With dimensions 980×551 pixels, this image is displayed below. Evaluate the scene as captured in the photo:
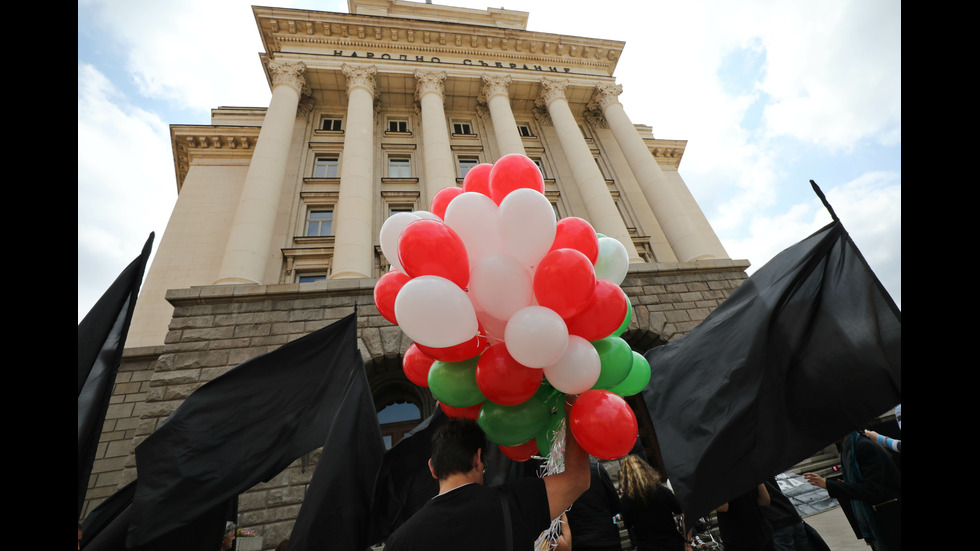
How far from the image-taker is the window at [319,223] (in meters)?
12.8

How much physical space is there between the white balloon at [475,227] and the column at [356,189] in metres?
8.17

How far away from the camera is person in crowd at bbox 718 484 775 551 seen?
2959 millimetres

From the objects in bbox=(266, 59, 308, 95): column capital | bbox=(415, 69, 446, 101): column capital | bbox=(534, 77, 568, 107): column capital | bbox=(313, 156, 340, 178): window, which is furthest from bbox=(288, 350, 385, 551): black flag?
bbox=(534, 77, 568, 107): column capital

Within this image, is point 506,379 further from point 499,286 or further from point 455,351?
point 499,286

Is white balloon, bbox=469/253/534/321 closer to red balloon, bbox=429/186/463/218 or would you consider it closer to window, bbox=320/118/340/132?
red balloon, bbox=429/186/463/218

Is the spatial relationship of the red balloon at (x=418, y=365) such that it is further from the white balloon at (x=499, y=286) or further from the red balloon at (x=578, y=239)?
the red balloon at (x=578, y=239)

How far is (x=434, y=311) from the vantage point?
1.96 metres

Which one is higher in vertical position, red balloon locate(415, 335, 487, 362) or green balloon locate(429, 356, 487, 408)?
red balloon locate(415, 335, 487, 362)

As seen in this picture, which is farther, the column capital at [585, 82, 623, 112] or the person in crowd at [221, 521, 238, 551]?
the column capital at [585, 82, 623, 112]

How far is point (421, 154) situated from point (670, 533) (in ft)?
47.4

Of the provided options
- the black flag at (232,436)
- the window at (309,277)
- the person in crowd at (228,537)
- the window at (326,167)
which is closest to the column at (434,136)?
the window at (326,167)

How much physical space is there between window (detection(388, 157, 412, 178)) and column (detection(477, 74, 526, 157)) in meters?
3.60
